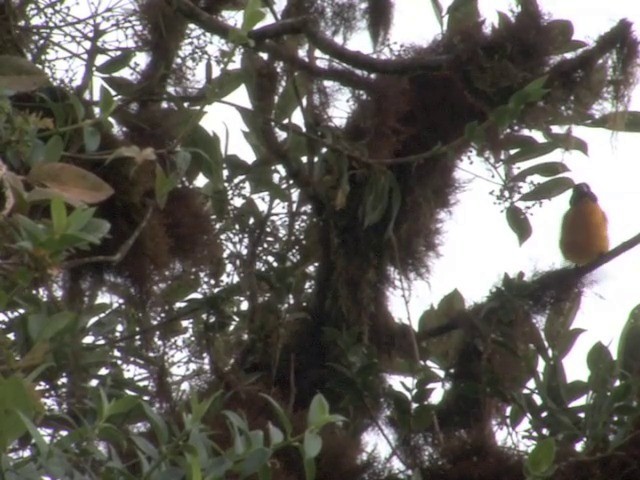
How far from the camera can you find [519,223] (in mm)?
1599

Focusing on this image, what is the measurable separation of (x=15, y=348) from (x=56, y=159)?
331 mm

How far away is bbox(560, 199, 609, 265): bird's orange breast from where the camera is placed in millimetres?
1718

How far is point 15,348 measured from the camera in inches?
55.5

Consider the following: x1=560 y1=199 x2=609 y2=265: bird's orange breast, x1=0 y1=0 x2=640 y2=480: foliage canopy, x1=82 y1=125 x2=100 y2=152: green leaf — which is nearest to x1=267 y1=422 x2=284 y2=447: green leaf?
x1=0 y1=0 x2=640 y2=480: foliage canopy

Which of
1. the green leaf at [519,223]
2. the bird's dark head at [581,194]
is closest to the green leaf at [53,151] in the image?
the green leaf at [519,223]

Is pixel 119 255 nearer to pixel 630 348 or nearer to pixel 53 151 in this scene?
pixel 53 151

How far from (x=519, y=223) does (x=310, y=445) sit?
527mm

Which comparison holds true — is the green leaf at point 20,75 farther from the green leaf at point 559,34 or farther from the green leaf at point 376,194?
the green leaf at point 559,34

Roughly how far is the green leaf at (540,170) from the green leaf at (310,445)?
1.74 feet

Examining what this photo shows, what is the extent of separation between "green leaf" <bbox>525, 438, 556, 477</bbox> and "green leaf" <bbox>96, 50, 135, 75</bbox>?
692 mm

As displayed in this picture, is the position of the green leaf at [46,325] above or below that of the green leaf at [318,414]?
above

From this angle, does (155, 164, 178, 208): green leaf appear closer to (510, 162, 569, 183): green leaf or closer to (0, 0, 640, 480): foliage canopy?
(0, 0, 640, 480): foliage canopy

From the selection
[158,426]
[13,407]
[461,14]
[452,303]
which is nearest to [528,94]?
[461,14]

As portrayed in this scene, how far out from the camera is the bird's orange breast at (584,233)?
172 centimetres
